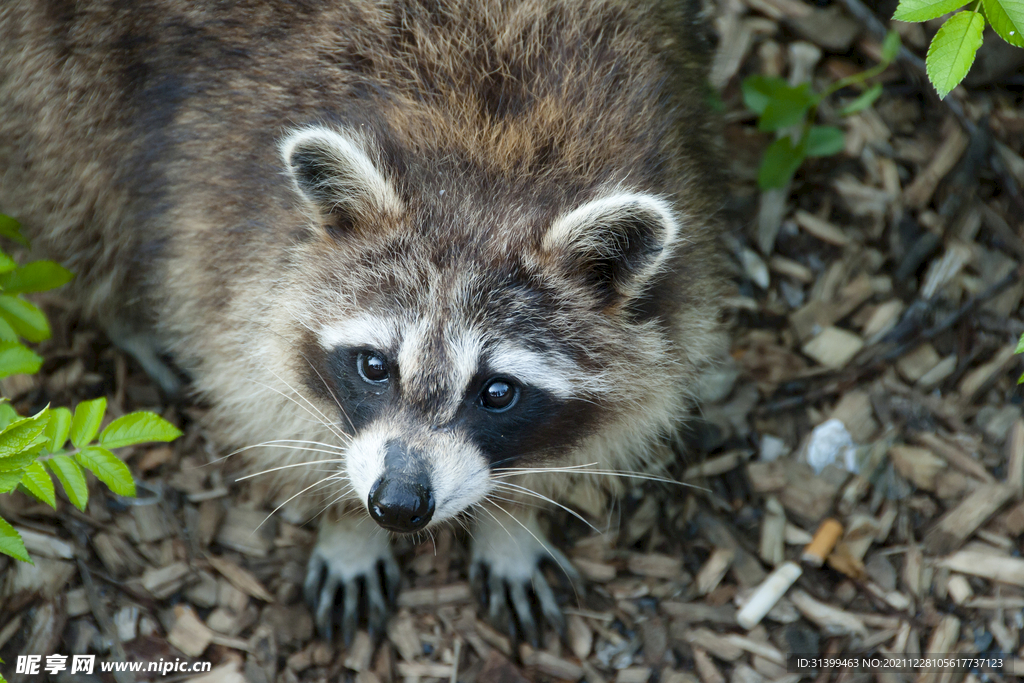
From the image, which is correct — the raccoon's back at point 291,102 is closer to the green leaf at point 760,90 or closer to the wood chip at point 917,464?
the green leaf at point 760,90

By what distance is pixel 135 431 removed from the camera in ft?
8.93

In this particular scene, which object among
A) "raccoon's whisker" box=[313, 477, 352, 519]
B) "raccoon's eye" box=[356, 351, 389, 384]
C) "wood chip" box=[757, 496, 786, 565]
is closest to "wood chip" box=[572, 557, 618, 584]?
"wood chip" box=[757, 496, 786, 565]

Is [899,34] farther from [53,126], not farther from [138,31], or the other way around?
[53,126]

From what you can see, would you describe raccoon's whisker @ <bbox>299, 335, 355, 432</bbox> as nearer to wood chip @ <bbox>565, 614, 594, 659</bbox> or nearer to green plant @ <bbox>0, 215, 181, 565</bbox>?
green plant @ <bbox>0, 215, 181, 565</bbox>

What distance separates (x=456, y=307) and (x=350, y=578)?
154 centimetres

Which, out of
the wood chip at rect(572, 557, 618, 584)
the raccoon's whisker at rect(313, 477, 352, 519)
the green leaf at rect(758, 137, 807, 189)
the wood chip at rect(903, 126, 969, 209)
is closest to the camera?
the raccoon's whisker at rect(313, 477, 352, 519)

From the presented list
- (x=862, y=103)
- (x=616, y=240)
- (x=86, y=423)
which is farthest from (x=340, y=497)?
(x=862, y=103)

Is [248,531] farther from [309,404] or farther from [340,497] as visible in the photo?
[309,404]

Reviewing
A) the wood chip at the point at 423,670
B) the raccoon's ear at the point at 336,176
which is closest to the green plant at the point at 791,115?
the raccoon's ear at the point at 336,176

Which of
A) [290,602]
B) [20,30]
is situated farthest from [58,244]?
[290,602]

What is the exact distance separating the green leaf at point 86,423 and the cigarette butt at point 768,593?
8.78 ft

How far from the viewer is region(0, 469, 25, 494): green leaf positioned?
236 centimetres

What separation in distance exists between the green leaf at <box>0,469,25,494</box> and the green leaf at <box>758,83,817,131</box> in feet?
11.9

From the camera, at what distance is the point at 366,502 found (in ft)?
9.38
